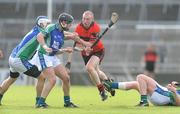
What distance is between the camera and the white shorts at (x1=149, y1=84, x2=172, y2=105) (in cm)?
1445

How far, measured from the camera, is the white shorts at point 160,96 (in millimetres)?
14453

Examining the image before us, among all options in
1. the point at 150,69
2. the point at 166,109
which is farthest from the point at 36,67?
the point at 150,69

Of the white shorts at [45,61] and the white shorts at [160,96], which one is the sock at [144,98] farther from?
the white shorts at [45,61]

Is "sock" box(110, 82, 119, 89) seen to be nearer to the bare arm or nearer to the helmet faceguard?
the bare arm

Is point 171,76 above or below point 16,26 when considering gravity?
below

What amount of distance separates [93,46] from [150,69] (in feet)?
50.5

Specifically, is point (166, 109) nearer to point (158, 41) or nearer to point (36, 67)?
point (36, 67)

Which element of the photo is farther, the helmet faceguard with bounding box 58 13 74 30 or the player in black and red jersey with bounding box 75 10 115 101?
the player in black and red jersey with bounding box 75 10 115 101

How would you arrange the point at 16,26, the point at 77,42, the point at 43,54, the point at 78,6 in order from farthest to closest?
1. the point at 78,6
2. the point at 16,26
3. the point at 77,42
4. the point at 43,54

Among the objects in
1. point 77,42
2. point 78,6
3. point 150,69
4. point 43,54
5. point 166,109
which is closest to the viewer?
point 166,109

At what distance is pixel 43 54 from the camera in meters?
14.7

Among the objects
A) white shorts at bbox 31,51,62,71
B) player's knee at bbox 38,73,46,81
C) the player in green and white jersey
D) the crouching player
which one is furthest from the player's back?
the crouching player

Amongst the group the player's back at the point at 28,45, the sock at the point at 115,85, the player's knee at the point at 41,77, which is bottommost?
the sock at the point at 115,85

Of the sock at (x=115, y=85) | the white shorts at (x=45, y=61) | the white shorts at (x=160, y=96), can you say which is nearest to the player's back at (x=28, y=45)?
the white shorts at (x=45, y=61)
